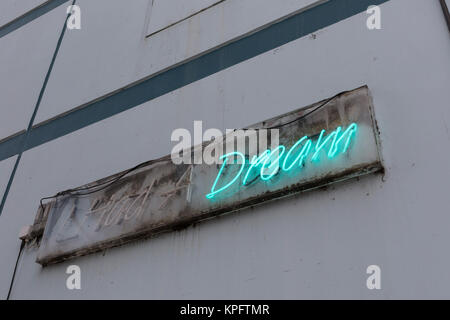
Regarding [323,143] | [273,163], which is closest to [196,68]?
[273,163]

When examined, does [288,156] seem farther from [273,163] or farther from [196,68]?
[196,68]

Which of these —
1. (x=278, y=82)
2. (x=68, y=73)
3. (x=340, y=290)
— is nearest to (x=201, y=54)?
(x=278, y=82)

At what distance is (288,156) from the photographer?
3324 mm

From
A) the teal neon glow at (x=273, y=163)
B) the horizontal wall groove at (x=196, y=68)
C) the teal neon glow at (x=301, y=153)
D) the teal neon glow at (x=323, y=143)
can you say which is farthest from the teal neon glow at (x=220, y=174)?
the horizontal wall groove at (x=196, y=68)

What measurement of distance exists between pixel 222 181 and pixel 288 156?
0.51 meters

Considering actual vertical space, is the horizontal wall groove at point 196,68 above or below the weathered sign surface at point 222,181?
above

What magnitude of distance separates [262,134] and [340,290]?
1.28 metres

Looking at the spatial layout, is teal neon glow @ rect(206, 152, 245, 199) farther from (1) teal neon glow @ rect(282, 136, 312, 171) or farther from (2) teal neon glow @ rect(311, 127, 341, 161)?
(2) teal neon glow @ rect(311, 127, 341, 161)

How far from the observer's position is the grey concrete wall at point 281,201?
277cm

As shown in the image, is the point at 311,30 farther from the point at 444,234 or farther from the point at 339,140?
the point at 444,234

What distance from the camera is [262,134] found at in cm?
353

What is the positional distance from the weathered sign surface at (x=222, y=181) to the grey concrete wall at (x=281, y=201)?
0.32 ft

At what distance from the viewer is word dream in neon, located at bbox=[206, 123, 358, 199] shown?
3.18 m

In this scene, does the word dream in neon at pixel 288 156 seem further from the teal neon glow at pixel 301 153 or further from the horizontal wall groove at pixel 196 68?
the horizontal wall groove at pixel 196 68
